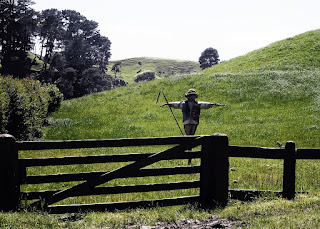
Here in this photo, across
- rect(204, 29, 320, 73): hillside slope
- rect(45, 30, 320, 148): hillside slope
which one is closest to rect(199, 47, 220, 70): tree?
rect(204, 29, 320, 73): hillside slope

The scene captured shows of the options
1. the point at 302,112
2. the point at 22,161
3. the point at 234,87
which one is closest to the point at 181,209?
the point at 22,161

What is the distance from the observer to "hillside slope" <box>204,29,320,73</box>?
149 ft

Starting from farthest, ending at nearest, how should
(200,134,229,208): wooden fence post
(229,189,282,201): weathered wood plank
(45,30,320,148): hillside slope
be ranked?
(45,30,320,148): hillside slope < (229,189,282,201): weathered wood plank < (200,134,229,208): wooden fence post

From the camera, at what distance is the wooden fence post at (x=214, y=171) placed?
7.12 meters

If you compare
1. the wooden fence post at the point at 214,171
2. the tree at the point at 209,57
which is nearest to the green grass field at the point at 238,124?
the wooden fence post at the point at 214,171

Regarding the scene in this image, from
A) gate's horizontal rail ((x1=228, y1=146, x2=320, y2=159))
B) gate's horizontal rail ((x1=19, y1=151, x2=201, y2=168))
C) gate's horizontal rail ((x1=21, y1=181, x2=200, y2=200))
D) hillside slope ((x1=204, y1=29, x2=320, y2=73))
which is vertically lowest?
gate's horizontal rail ((x1=21, y1=181, x2=200, y2=200))

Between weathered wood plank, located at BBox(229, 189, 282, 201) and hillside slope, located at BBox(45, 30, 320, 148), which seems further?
hillside slope, located at BBox(45, 30, 320, 148)

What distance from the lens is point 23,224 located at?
556 cm

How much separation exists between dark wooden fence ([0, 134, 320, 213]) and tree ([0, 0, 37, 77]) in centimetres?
6458

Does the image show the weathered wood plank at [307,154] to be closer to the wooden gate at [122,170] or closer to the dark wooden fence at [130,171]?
the dark wooden fence at [130,171]

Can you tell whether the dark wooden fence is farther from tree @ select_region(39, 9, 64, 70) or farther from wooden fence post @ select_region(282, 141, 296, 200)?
tree @ select_region(39, 9, 64, 70)

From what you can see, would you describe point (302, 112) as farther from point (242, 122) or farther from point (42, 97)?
point (42, 97)

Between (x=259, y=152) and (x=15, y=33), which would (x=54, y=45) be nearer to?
(x=15, y=33)

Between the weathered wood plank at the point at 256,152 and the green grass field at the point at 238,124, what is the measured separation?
1.03 meters
